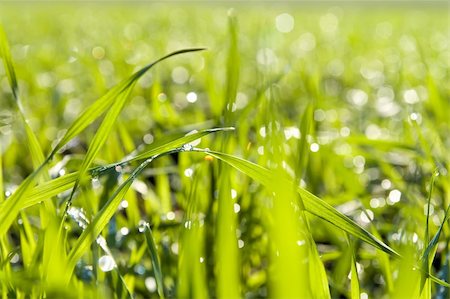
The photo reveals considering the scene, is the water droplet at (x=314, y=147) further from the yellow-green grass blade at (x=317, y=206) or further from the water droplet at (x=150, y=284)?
the yellow-green grass blade at (x=317, y=206)

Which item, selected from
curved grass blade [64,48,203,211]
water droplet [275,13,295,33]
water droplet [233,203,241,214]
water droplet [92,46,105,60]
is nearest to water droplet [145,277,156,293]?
water droplet [233,203,241,214]

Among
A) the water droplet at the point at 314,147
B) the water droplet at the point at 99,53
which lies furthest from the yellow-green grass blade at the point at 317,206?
the water droplet at the point at 99,53

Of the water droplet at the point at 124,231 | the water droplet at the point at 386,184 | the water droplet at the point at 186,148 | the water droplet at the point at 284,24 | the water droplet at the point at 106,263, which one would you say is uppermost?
the water droplet at the point at 186,148

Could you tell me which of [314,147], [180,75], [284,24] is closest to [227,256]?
[314,147]

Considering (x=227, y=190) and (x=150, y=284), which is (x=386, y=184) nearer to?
(x=150, y=284)

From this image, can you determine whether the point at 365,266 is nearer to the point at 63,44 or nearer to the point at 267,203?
the point at 267,203

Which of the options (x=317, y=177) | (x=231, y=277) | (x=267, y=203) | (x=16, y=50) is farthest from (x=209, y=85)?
(x=16, y=50)

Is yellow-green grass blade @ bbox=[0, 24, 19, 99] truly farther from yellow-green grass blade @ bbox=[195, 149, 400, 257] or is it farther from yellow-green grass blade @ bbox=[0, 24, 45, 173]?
yellow-green grass blade @ bbox=[195, 149, 400, 257]
